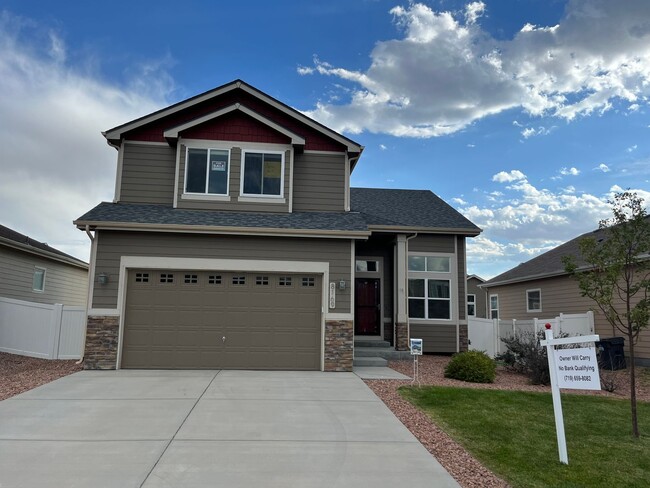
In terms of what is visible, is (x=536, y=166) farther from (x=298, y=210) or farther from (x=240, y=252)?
(x=240, y=252)

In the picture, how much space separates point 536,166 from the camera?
56.6ft

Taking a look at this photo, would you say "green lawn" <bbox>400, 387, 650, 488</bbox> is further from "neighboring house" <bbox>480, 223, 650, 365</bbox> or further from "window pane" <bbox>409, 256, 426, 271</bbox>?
"neighboring house" <bbox>480, 223, 650, 365</bbox>

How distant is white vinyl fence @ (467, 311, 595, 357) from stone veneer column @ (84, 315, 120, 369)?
1038cm

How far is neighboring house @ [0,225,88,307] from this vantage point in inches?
606

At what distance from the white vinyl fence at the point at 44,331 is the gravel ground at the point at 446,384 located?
8.34 metres

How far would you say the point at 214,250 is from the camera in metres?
11.1

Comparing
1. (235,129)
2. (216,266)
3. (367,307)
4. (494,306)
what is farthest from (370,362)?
(494,306)

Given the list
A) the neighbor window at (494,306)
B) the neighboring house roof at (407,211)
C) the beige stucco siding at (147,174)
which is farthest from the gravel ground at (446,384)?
the neighbor window at (494,306)

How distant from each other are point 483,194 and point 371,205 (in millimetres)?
6310

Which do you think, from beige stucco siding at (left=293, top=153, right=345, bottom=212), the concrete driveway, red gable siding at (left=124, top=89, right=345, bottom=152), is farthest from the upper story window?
the concrete driveway

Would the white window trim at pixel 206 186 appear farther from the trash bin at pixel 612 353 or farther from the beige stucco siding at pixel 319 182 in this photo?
the trash bin at pixel 612 353

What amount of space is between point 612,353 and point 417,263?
597 centimetres

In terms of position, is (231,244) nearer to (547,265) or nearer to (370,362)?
(370,362)

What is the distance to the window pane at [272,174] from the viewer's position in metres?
12.4
